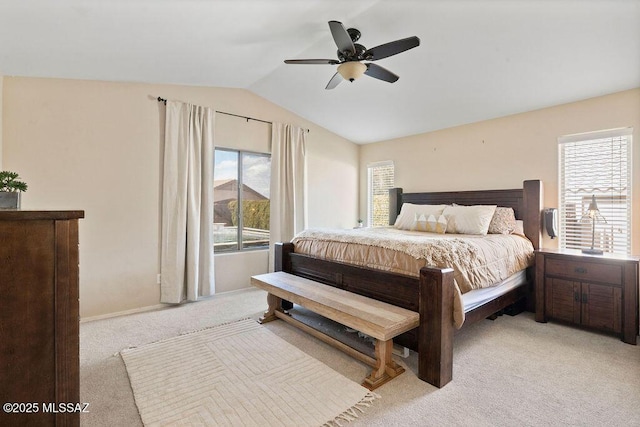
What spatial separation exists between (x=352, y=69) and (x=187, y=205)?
250 cm

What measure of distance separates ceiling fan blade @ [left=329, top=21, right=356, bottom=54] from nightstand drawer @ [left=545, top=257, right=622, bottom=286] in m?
2.84

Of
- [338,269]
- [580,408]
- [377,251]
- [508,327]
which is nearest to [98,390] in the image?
[338,269]

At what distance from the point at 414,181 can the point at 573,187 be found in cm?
204

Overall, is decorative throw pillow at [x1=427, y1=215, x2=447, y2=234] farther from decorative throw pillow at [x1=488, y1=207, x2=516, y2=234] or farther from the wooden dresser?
the wooden dresser

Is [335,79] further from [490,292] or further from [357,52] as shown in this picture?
[490,292]

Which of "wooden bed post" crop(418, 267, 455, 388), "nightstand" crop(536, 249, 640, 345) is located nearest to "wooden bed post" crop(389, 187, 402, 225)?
"nightstand" crop(536, 249, 640, 345)

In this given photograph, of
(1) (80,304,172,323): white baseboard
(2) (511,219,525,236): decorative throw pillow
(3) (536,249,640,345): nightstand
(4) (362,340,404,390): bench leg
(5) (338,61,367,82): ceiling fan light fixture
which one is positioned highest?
(5) (338,61,367,82): ceiling fan light fixture

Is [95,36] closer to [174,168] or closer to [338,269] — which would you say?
[174,168]

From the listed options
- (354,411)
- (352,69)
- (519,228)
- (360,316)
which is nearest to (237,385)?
(354,411)

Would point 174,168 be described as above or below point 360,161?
below

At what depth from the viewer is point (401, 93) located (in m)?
3.76

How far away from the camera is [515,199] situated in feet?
12.4

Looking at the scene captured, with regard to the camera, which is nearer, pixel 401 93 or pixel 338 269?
pixel 338 269

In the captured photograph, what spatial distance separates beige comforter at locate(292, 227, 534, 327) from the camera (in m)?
2.26
